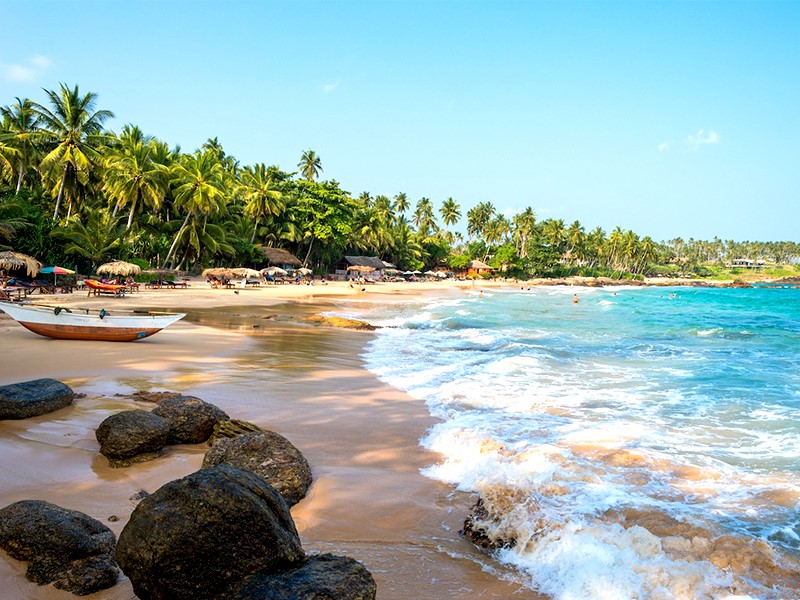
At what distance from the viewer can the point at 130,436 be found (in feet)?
19.5

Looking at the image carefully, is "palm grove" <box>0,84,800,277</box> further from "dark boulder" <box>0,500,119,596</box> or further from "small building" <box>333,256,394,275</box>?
"dark boulder" <box>0,500,119,596</box>

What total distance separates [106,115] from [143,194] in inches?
241

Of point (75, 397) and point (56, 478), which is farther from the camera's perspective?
point (75, 397)

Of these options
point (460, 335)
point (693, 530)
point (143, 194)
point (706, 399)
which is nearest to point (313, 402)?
point (693, 530)

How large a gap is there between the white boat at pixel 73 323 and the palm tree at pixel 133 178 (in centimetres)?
2773

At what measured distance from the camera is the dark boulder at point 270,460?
17.4 feet

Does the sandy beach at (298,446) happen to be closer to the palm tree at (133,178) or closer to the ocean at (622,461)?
the ocean at (622,461)

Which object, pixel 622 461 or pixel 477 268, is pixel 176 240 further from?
pixel 477 268

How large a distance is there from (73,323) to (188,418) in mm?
9183

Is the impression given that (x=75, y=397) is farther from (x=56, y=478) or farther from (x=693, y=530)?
(x=693, y=530)

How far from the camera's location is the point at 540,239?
333ft

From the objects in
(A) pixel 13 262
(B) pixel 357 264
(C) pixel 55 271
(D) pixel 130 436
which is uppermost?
(B) pixel 357 264

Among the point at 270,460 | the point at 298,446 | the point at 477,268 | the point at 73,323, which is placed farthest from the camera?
the point at 477,268

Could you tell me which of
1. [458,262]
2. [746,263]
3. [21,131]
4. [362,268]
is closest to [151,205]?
[21,131]
